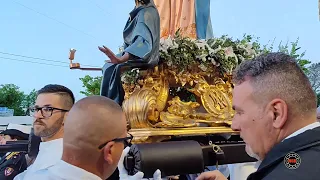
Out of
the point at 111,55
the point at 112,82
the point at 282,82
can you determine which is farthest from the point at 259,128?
the point at 112,82

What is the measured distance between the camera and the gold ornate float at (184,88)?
2.55 m

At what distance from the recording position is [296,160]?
3.03 feet

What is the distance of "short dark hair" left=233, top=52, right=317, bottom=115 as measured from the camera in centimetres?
101

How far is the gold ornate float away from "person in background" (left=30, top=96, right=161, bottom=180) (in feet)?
4.30

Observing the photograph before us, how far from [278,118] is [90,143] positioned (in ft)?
1.73

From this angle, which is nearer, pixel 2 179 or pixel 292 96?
pixel 292 96

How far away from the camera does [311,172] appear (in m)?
0.91

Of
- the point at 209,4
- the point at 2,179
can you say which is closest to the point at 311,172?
the point at 2,179

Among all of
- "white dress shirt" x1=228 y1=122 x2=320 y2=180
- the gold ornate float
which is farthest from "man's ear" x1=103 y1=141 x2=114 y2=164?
the gold ornate float

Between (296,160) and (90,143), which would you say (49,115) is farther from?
(296,160)

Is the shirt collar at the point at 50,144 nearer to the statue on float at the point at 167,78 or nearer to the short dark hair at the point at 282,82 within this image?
the statue on float at the point at 167,78

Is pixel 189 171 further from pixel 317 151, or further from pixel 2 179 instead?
pixel 2 179

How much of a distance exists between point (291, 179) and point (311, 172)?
53mm

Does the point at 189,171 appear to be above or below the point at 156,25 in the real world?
below
